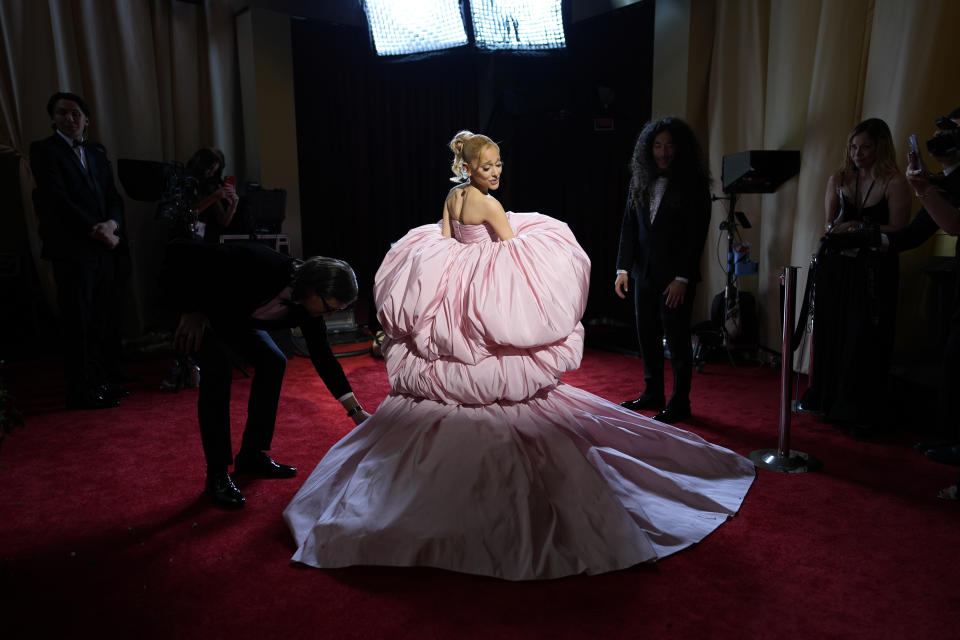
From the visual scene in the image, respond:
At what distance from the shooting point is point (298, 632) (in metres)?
1.68

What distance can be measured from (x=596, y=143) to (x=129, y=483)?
486 centimetres

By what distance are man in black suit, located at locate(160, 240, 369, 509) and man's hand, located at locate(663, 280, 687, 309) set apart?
5.39 ft

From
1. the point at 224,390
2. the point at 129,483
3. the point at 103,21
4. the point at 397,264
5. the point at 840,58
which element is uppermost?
the point at 103,21

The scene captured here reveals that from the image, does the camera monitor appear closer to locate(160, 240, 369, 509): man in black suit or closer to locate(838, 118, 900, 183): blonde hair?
locate(838, 118, 900, 183): blonde hair

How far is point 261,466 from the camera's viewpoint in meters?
2.72

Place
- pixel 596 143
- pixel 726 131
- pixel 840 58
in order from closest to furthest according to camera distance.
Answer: pixel 840 58 → pixel 726 131 → pixel 596 143

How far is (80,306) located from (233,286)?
74.4 inches

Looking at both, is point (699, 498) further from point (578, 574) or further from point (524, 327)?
point (524, 327)

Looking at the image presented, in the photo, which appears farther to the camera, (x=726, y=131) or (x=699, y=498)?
(x=726, y=131)

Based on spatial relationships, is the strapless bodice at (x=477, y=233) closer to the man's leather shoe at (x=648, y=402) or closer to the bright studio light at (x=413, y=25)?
the man's leather shoe at (x=648, y=402)

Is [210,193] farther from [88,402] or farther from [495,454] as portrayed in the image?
[495,454]

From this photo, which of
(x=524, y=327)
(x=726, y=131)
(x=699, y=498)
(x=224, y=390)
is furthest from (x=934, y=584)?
(x=726, y=131)

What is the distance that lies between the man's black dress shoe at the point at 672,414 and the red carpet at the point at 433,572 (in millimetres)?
358

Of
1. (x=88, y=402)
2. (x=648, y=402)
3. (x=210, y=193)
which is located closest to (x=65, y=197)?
(x=210, y=193)
